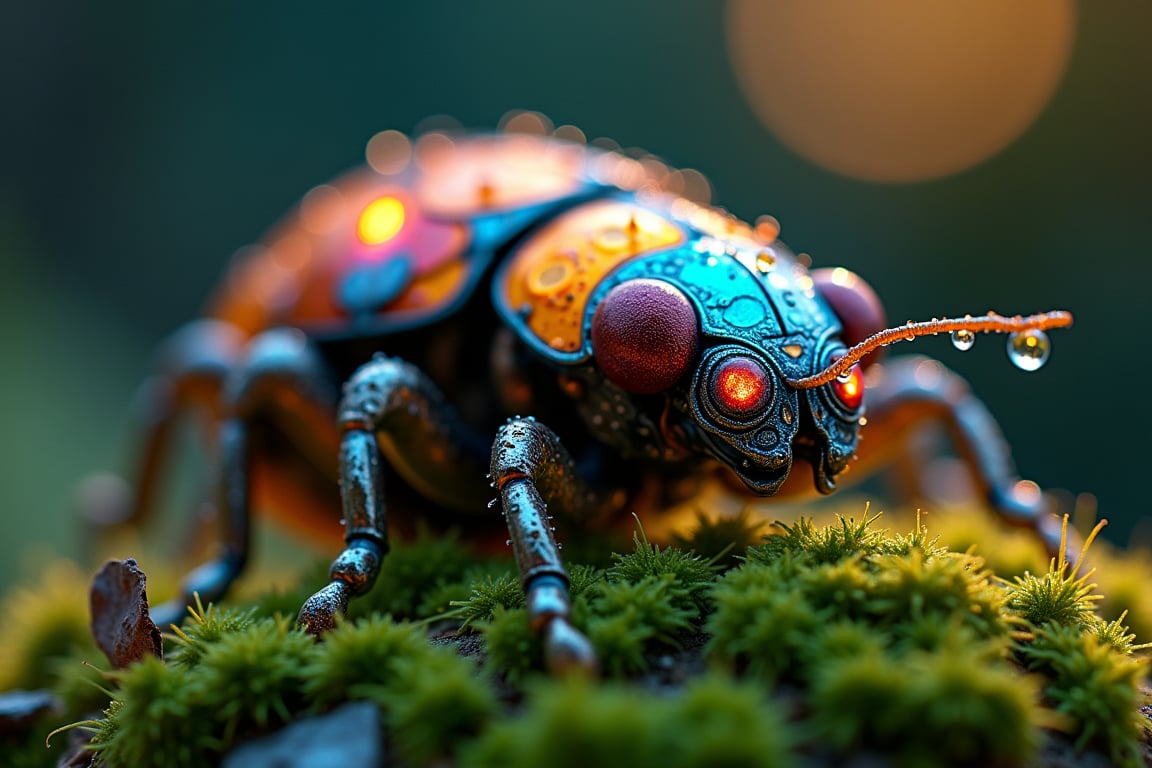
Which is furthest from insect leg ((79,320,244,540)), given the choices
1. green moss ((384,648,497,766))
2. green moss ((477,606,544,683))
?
green moss ((384,648,497,766))

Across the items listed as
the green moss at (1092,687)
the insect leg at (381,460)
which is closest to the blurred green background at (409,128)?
the insect leg at (381,460)

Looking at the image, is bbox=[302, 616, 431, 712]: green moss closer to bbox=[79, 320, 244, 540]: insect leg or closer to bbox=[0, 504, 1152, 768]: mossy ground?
Result: bbox=[0, 504, 1152, 768]: mossy ground

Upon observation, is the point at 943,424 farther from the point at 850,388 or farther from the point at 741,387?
the point at 741,387

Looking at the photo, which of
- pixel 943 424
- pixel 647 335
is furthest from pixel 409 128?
pixel 647 335

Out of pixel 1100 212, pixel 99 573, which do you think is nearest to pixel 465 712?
pixel 99 573

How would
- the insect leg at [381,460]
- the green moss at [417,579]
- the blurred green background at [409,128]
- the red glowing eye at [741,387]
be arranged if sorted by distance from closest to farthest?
the red glowing eye at [741,387], the insect leg at [381,460], the green moss at [417,579], the blurred green background at [409,128]

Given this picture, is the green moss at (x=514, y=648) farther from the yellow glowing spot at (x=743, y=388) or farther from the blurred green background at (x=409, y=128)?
the blurred green background at (x=409, y=128)
